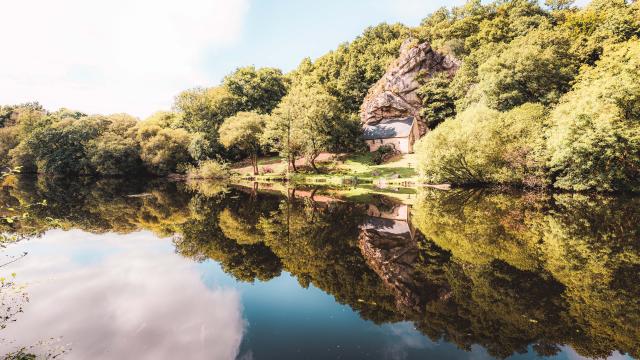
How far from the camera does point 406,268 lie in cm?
1220

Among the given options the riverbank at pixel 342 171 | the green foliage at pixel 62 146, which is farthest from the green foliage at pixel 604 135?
the green foliage at pixel 62 146

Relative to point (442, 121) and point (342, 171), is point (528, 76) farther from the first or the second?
point (342, 171)

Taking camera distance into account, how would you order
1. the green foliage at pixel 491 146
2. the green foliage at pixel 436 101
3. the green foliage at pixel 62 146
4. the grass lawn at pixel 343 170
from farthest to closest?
the green foliage at pixel 62 146, the green foliage at pixel 436 101, the grass lawn at pixel 343 170, the green foliage at pixel 491 146

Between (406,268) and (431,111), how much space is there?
63.6 m

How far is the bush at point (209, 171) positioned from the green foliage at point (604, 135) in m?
50.8

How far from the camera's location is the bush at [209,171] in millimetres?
60875

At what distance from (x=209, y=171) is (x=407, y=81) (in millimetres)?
47143

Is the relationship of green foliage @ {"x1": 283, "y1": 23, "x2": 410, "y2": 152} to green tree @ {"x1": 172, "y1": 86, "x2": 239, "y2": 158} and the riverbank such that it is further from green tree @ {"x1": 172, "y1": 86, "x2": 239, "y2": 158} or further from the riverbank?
green tree @ {"x1": 172, "y1": 86, "x2": 239, "y2": 158}

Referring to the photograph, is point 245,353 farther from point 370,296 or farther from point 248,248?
point 248,248

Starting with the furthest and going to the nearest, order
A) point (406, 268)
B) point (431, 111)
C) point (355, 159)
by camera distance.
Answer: point (431, 111) < point (355, 159) < point (406, 268)

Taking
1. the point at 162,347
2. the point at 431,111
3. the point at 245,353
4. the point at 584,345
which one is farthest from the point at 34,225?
the point at 431,111

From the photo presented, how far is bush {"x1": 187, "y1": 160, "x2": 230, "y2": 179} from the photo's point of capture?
60875 mm

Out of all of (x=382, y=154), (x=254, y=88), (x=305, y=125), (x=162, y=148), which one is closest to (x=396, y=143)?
(x=382, y=154)

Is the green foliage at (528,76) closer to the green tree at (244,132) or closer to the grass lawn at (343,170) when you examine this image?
the grass lawn at (343,170)
